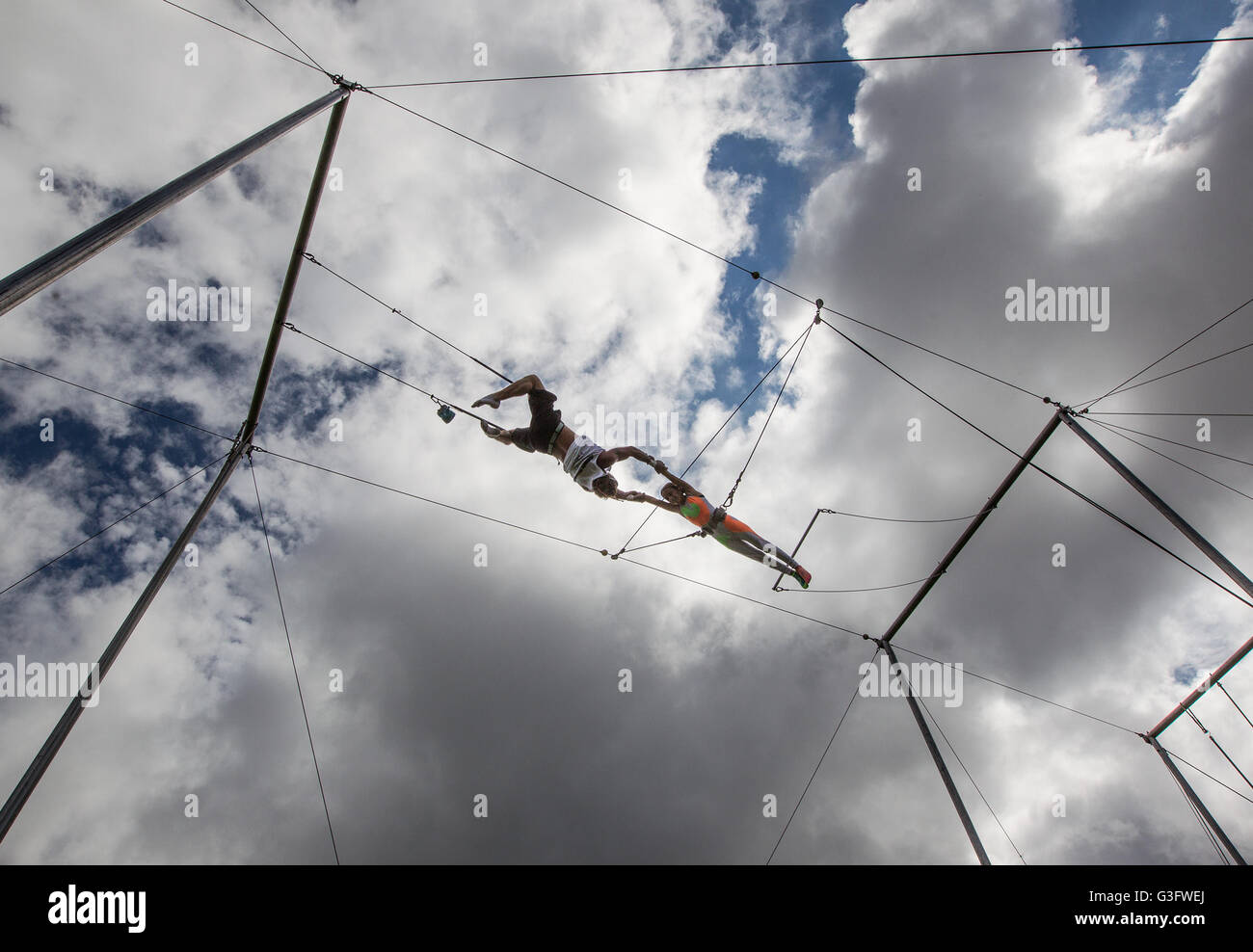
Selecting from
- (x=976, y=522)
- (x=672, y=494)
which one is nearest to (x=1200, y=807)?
(x=976, y=522)

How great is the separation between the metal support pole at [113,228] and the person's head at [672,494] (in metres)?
6.24

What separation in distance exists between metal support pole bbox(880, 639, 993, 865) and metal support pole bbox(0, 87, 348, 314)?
11849 millimetres

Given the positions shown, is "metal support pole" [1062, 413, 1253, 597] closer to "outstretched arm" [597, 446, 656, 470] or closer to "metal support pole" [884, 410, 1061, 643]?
"metal support pole" [884, 410, 1061, 643]

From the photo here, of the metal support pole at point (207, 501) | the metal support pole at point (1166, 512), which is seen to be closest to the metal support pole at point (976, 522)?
the metal support pole at point (1166, 512)

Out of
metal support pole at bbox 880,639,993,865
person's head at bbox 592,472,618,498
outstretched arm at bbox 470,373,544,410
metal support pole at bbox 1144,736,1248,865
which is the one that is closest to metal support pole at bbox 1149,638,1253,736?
metal support pole at bbox 1144,736,1248,865

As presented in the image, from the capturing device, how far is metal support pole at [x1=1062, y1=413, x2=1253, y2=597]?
6648 mm

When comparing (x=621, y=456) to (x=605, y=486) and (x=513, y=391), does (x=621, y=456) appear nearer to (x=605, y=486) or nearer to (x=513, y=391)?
(x=605, y=486)

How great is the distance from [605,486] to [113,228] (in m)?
5.91

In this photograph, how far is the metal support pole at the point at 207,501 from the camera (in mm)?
5848

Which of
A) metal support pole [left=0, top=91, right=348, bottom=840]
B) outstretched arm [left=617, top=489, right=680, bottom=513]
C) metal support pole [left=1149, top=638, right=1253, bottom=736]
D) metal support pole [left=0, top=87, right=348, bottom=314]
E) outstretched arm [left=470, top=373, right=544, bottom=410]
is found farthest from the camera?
metal support pole [left=1149, top=638, right=1253, bottom=736]

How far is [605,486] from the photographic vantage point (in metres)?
8.39
